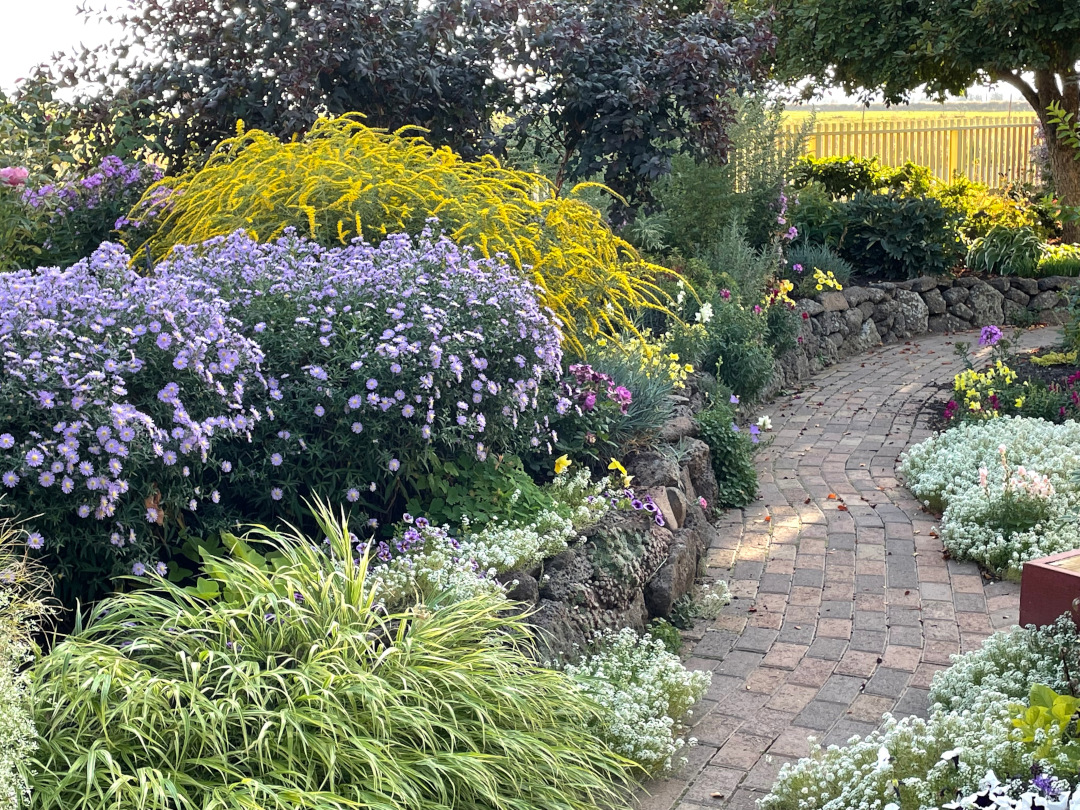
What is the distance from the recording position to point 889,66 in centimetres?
1255

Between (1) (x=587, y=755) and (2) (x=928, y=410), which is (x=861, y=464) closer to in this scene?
(2) (x=928, y=410)

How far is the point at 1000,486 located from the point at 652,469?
1742 mm

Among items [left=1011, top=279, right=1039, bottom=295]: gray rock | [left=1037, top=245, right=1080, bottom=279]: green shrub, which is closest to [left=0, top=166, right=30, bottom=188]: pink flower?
[left=1011, top=279, right=1039, bottom=295]: gray rock

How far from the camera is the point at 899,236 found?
34.8ft

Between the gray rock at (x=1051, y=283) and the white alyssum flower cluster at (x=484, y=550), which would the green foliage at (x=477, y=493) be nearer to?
the white alyssum flower cluster at (x=484, y=550)

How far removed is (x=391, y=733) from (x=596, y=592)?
1.38 metres

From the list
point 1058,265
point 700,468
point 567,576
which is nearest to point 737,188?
point 1058,265

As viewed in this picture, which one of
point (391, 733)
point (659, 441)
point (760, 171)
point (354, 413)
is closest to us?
point (391, 733)

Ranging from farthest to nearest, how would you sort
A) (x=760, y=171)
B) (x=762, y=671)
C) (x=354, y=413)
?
(x=760, y=171) → (x=762, y=671) → (x=354, y=413)

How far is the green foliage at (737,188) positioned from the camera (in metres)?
8.78

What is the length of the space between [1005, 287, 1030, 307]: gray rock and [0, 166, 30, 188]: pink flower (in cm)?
944

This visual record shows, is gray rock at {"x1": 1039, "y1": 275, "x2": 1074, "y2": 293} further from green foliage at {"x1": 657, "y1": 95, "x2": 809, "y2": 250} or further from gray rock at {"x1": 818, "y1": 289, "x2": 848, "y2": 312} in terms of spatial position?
green foliage at {"x1": 657, "y1": 95, "x2": 809, "y2": 250}

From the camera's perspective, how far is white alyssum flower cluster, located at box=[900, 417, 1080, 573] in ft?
15.2

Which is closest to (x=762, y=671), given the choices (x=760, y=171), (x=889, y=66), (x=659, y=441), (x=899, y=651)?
(x=899, y=651)
